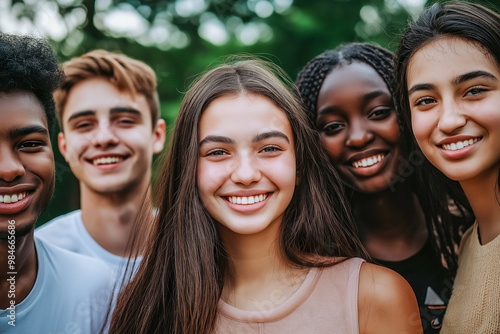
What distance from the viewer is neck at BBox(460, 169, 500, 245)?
226cm

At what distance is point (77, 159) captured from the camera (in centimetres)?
333

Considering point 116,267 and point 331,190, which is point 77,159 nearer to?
point 116,267

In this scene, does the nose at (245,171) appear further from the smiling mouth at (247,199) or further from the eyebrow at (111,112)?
the eyebrow at (111,112)

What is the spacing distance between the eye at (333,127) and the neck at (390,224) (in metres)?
0.45

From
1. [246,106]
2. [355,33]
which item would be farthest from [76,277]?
[355,33]

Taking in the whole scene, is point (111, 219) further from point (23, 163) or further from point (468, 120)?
point (468, 120)

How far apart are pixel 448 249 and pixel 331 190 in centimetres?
82

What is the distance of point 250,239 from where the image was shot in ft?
7.82

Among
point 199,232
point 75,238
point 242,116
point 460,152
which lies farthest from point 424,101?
point 75,238

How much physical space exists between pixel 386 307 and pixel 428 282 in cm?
73

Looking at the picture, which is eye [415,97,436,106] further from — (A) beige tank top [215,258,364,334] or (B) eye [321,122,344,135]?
(A) beige tank top [215,258,364,334]

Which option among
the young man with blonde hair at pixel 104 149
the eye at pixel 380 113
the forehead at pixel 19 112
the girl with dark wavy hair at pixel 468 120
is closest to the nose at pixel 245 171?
the girl with dark wavy hair at pixel 468 120

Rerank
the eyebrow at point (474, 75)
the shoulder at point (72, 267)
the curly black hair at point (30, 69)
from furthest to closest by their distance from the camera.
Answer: the shoulder at point (72, 267) → the curly black hair at point (30, 69) → the eyebrow at point (474, 75)

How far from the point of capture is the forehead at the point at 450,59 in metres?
2.16
